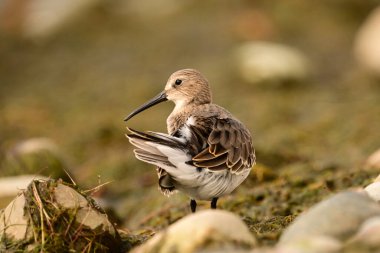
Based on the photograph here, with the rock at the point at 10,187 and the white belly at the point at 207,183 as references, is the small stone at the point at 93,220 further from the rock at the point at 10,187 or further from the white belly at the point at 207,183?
Result: the rock at the point at 10,187

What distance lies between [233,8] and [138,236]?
34.8 ft

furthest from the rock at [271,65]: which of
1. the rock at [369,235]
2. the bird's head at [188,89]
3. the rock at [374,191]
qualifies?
the rock at [369,235]

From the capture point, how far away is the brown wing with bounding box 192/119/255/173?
5.21 m

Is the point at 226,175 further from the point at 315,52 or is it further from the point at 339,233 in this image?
the point at 315,52

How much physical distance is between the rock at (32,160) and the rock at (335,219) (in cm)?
438

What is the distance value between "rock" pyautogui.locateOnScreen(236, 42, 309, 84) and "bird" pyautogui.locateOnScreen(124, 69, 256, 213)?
20.8 ft

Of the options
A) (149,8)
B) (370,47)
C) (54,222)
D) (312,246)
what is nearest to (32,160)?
(54,222)

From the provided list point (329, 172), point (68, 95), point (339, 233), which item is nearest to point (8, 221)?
point (339, 233)

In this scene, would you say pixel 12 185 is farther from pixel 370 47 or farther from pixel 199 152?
pixel 370 47

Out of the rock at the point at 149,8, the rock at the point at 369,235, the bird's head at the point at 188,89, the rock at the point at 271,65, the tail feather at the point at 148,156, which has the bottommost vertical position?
the rock at the point at 369,235

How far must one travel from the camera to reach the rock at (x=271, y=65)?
12562mm

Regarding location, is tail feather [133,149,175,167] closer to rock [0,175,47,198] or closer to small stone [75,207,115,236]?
small stone [75,207,115,236]

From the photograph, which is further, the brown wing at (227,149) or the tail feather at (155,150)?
the brown wing at (227,149)

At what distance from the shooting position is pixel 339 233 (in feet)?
12.3
